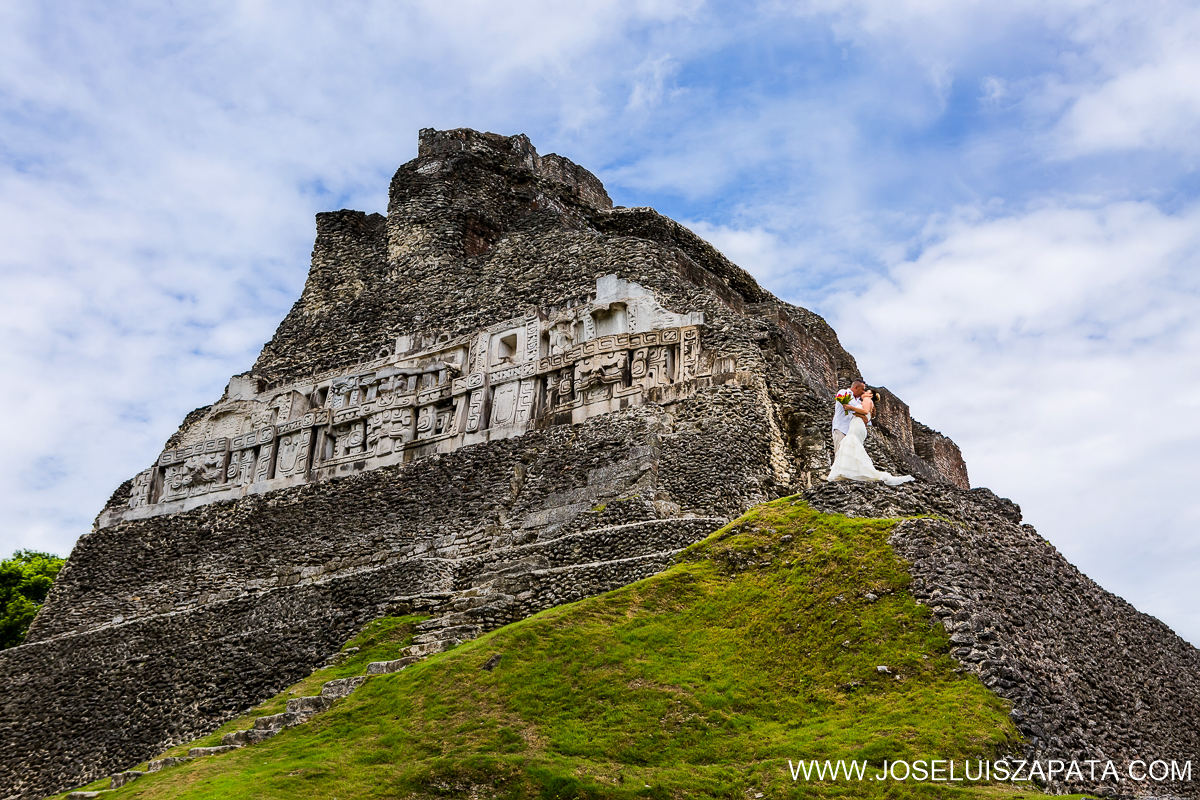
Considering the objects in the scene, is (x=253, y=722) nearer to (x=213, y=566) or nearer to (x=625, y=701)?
(x=625, y=701)

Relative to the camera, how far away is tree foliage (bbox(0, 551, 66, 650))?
34.4m

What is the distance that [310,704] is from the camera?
48.7 feet

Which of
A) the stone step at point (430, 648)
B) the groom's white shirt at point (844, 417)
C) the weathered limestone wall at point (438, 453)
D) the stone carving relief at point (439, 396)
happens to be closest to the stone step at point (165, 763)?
the stone step at point (430, 648)

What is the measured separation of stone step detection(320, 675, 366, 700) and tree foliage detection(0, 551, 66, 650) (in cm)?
2242

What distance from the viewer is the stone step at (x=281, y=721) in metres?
14.4

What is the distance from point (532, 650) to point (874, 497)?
512 centimetres

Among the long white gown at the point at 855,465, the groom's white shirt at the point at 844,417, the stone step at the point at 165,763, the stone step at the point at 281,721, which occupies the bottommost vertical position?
the stone step at the point at 165,763

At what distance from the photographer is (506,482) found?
73.8 ft

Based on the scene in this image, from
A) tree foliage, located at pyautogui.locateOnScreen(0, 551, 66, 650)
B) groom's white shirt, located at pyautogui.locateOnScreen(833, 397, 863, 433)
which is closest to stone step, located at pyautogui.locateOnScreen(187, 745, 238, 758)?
groom's white shirt, located at pyautogui.locateOnScreen(833, 397, 863, 433)

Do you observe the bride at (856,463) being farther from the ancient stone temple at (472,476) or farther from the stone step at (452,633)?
the stone step at (452,633)

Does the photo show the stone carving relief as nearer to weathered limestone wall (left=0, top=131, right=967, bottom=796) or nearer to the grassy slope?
weathered limestone wall (left=0, top=131, right=967, bottom=796)

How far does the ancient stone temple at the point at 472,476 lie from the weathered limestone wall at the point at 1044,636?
0.19 ft

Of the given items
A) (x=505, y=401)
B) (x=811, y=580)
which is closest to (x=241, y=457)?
(x=505, y=401)

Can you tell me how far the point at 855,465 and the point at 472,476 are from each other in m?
9.61
